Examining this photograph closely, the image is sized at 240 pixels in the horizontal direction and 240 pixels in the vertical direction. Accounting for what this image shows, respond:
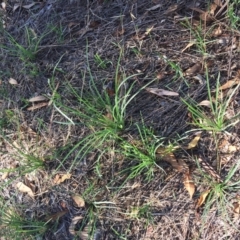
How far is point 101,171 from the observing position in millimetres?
2344

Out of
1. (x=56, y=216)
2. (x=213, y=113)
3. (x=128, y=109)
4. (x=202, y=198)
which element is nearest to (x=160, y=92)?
Result: (x=128, y=109)

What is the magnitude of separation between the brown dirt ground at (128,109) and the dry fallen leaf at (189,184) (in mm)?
25

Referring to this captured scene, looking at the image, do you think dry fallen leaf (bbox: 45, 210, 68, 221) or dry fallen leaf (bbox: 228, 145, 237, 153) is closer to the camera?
dry fallen leaf (bbox: 228, 145, 237, 153)

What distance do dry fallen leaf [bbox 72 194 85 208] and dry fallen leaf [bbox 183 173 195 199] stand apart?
1.69 ft

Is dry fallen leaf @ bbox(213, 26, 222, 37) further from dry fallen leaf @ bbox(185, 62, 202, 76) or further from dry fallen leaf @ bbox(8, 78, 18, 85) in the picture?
dry fallen leaf @ bbox(8, 78, 18, 85)

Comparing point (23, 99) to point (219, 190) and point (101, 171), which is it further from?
point (219, 190)

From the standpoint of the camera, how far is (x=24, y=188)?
2.49m

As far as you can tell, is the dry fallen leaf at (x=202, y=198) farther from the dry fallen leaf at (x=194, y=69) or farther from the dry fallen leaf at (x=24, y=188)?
the dry fallen leaf at (x=24, y=188)

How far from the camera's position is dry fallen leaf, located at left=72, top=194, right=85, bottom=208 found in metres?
2.33

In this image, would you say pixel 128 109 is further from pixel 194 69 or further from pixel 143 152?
pixel 194 69

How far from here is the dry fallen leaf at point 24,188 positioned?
2.47 meters

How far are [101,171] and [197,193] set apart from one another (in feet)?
1.59

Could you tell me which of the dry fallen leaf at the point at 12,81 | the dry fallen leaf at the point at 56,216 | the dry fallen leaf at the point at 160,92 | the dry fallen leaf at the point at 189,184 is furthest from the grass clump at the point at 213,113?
the dry fallen leaf at the point at 12,81

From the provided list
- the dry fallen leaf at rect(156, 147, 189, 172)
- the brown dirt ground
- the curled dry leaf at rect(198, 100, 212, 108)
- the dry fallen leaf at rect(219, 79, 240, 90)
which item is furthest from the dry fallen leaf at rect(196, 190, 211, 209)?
the dry fallen leaf at rect(219, 79, 240, 90)
